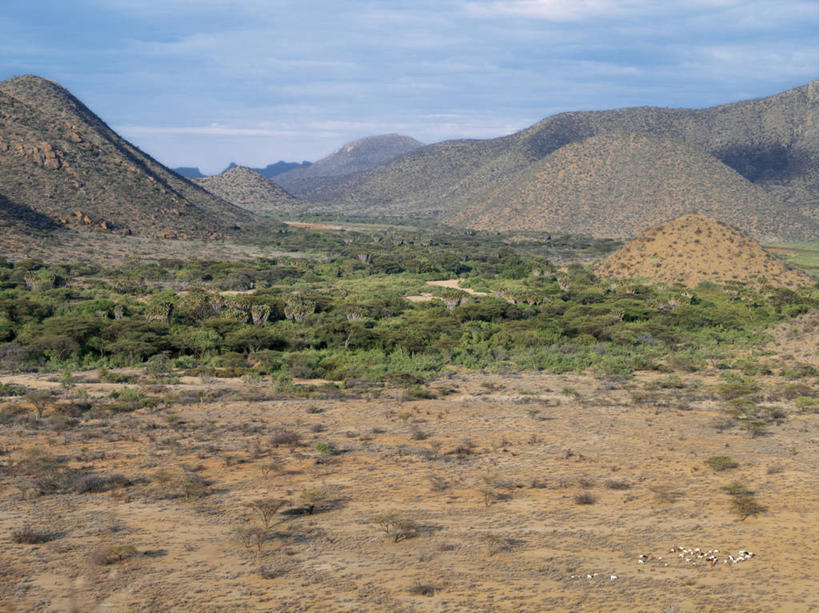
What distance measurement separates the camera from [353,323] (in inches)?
1522

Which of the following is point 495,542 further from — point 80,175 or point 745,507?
point 80,175

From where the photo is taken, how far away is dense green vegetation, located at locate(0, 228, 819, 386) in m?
31.3

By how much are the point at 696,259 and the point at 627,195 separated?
78.6 m

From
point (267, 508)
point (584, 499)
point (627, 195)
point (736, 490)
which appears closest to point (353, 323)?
point (584, 499)

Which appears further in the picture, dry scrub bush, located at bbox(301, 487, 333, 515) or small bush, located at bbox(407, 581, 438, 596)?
dry scrub bush, located at bbox(301, 487, 333, 515)

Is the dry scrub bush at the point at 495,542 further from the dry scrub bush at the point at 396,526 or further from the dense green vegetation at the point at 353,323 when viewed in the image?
the dense green vegetation at the point at 353,323

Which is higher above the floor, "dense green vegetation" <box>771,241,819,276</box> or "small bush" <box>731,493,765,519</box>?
"dense green vegetation" <box>771,241,819,276</box>

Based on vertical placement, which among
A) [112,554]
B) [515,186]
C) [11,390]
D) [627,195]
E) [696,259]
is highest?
[515,186]

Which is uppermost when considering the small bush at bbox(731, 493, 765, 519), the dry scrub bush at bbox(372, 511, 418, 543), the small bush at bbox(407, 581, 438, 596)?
the dry scrub bush at bbox(372, 511, 418, 543)

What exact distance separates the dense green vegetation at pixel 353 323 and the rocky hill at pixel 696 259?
4.94 metres

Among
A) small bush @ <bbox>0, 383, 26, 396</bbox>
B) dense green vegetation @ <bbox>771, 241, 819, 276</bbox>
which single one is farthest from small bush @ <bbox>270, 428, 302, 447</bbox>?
dense green vegetation @ <bbox>771, 241, 819, 276</bbox>

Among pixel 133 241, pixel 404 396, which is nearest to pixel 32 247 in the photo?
pixel 133 241

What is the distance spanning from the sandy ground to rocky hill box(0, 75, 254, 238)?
8284 centimetres

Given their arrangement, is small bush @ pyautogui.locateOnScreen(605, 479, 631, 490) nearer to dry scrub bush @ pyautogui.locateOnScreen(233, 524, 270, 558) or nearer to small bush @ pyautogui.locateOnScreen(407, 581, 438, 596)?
small bush @ pyautogui.locateOnScreen(407, 581, 438, 596)
